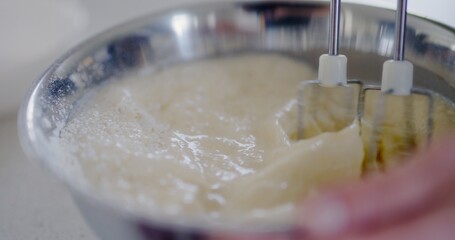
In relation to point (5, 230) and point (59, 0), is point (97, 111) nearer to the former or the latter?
point (5, 230)

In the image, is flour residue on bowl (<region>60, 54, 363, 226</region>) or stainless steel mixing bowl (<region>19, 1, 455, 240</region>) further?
stainless steel mixing bowl (<region>19, 1, 455, 240</region>)

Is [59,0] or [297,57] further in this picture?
[59,0]

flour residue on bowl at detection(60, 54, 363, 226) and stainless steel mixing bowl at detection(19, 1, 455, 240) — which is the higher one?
stainless steel mixing bowl at detection(19, 1, 455, 240)

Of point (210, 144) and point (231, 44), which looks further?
point (231, 44)

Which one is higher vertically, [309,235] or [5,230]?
[309,235]

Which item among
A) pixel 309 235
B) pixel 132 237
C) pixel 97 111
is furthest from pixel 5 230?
pixel 309 235
